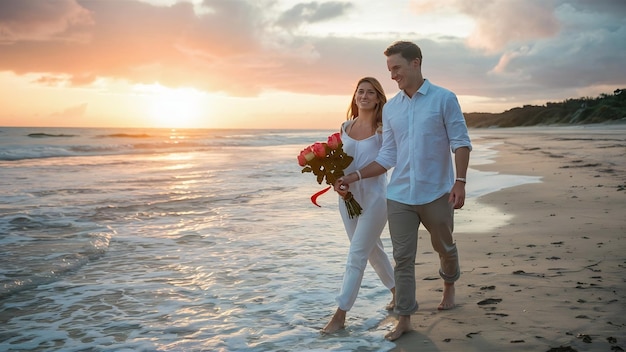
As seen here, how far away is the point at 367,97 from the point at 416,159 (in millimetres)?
837

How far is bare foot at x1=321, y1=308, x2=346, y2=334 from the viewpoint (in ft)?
14.5

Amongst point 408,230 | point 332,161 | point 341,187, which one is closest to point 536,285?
point 408,230

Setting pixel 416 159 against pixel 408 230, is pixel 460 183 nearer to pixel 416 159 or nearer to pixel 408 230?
pixel 416 159

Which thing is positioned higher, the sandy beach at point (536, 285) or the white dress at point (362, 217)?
the white dress at point (362, 217)

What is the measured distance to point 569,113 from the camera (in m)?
64.8

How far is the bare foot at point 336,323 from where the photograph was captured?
174 inches

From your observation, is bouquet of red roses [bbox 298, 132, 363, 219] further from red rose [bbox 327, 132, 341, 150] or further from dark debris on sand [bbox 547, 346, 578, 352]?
dark debris on sand [bbox 547, 346, 578, 352]

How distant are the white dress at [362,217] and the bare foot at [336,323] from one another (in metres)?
0.06

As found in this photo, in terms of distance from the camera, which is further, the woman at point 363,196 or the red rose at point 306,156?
the red rose at point 306,156

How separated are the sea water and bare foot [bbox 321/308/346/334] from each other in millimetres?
64

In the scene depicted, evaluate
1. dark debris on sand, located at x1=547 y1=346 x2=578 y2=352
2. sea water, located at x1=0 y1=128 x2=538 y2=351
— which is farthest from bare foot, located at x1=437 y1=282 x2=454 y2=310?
dark debris on sand, located at x1=547 y1=346 x2=578 y2=352

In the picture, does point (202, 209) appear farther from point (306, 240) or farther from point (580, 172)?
point (580, 172)

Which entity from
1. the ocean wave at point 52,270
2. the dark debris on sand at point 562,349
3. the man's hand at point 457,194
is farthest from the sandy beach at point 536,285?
the ocean wave at point 52,270

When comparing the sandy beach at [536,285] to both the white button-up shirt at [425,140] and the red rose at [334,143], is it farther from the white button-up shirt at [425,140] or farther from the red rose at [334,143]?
the red rose at [334,143]
